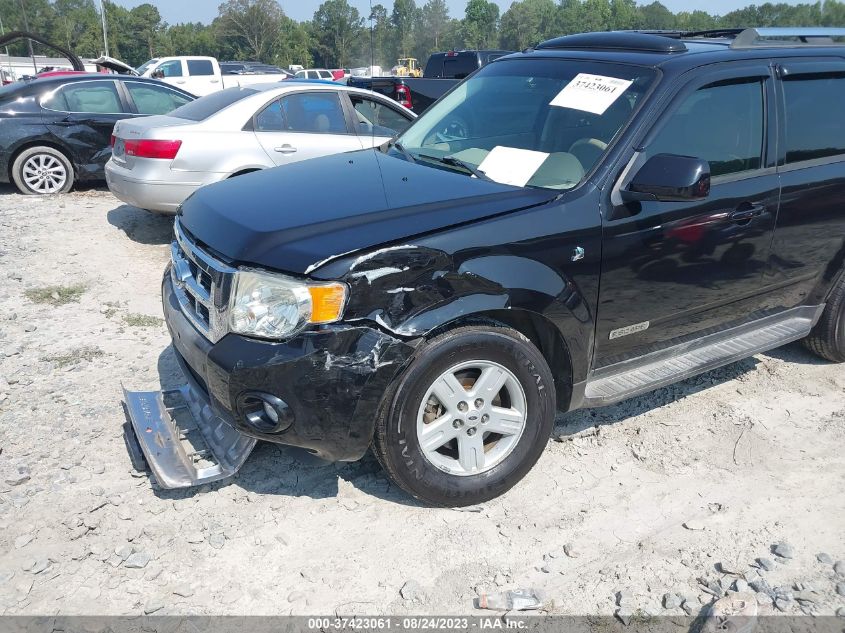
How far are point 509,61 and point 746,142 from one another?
4.64 feet

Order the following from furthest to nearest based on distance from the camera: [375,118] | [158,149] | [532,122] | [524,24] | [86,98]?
[524,24] → [86,98] → [375,118] → [158,149] → [532,122]

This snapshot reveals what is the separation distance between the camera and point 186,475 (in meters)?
3.06

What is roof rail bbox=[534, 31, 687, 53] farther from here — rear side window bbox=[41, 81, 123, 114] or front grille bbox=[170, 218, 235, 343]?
rear side window bbox=[41, 81, 123, 114]

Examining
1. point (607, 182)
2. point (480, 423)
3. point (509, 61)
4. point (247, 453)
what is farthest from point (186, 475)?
point (509, 61)

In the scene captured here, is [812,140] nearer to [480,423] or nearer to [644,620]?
[480,423]

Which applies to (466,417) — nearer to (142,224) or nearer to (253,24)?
(142,224)

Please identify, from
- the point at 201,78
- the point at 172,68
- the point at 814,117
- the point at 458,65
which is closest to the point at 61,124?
the point at 814,117

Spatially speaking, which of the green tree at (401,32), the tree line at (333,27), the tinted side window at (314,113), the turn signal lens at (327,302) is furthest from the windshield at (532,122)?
the green tree at (401,32)

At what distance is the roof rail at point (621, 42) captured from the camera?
362cm

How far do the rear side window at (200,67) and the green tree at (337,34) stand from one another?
56.4 metres

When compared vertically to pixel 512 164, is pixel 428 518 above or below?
below

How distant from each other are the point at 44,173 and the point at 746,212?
859cm

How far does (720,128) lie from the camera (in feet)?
11.8

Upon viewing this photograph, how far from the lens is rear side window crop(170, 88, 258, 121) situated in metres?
7.12
